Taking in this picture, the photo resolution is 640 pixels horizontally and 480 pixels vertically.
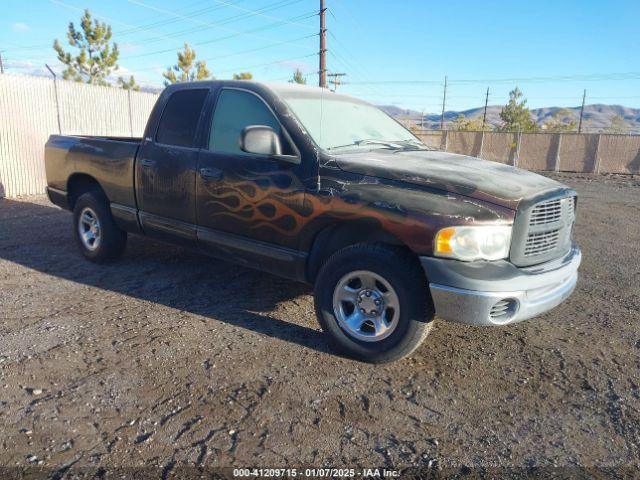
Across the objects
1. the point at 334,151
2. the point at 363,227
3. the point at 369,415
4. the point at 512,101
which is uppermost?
the point at 512,101

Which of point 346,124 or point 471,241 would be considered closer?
point 471,241

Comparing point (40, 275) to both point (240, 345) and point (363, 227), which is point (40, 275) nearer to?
point (240, 345)

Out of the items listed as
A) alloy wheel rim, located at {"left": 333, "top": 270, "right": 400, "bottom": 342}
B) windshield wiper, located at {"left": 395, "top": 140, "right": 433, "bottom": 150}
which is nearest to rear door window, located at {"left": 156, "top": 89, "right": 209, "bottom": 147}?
windshield wiper, located at {"left": 395, "top": 140, "right": 433, "bottom": 150}

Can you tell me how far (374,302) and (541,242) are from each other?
119cm

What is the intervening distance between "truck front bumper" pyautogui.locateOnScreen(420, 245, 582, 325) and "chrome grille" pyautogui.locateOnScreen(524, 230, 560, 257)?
14 cm

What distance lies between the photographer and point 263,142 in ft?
12.1

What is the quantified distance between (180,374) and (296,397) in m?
0.81

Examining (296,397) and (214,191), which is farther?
(214,191)

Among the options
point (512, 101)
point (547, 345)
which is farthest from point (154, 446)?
point (512, 101)

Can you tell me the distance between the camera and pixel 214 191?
420 cm

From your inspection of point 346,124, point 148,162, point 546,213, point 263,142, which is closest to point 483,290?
point 546,213

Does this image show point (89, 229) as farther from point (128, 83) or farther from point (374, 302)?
point (128, 83)

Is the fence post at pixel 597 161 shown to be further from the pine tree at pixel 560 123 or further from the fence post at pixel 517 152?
the pine tree at pixel 560 123

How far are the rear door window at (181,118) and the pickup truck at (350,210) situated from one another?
0.6 inches
